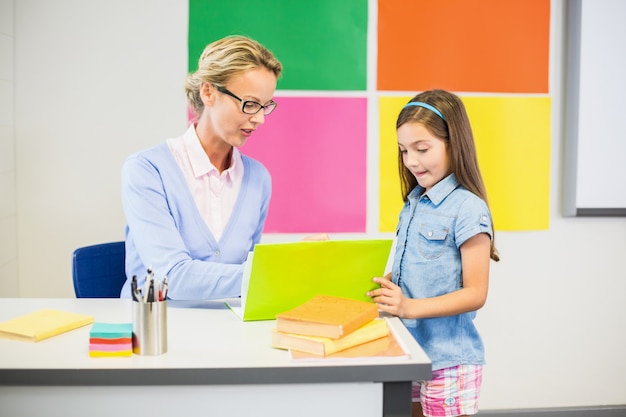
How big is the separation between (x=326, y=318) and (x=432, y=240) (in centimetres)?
51

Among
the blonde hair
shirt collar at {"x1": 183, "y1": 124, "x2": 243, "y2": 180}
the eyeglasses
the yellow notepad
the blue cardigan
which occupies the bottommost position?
the yellow notepad

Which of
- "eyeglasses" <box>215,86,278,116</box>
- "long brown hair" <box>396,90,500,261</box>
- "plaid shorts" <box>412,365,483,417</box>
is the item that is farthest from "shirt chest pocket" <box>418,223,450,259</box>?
"eyeglasses" <box>215,86,278,116</box>

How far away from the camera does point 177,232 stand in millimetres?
1834

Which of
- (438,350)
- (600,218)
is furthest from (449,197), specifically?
(600,218)

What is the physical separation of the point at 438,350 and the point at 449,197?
16.2 inches

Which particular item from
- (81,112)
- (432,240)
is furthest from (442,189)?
(81,112)

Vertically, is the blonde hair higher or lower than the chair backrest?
higher

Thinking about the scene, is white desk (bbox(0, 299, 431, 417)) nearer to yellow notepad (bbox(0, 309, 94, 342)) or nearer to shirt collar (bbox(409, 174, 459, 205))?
yellow notepad (bbox(0, 309, 94, 342))

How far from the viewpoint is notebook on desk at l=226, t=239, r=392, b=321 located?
148 cm

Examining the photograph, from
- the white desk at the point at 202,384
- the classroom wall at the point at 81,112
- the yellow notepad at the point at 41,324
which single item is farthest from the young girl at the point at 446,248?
the classroom wall at the point at 81,112

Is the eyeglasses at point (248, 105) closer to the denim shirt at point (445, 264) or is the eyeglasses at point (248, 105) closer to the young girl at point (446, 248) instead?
the young girl at point (446, 248)

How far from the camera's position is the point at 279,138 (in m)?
2.79

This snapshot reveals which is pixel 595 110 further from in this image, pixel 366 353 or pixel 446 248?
pixel 366 353

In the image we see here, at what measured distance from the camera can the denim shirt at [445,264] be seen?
65.6 inches
